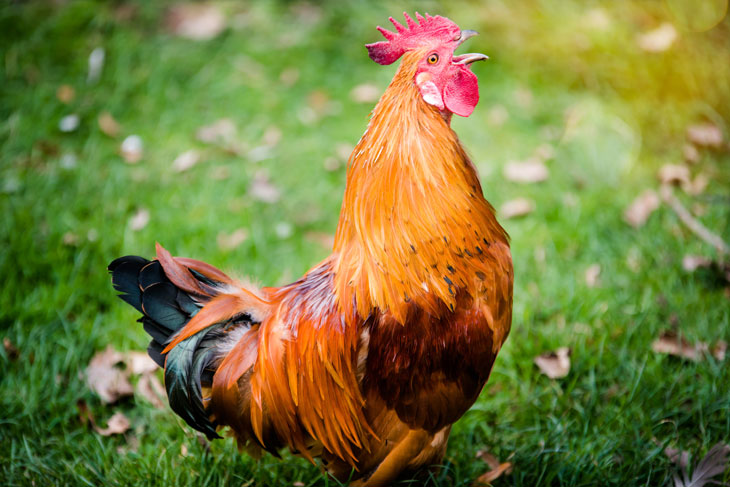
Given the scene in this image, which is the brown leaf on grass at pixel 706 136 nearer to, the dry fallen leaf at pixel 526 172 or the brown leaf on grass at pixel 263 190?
the dry fallen leaf at pixel 526 172

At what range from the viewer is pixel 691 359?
2.87 meters

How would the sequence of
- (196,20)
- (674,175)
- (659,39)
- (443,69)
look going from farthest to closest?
1. (196,20)
2. (659,39)
3. (674,175)
4. (443,69)

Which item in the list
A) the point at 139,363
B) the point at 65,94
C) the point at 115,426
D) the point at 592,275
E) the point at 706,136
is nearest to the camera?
the point at 115,426

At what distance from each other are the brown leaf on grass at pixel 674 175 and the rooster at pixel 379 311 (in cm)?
273

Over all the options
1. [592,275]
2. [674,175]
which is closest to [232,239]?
[592,275]

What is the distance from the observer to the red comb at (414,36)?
1912mm

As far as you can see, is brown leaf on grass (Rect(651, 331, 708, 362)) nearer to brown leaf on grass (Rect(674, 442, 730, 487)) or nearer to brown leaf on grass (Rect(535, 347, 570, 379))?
brown leaf on grass (Rect(535, 347, 570, 379))

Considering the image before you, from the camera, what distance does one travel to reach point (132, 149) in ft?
14.8

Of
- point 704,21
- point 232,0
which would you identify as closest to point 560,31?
point 704,21

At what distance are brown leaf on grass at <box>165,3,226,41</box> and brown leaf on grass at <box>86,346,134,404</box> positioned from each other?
367 cm

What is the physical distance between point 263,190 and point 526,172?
6.71ft

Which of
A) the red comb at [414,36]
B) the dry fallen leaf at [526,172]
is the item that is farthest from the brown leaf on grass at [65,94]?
the red comb at [414,36]

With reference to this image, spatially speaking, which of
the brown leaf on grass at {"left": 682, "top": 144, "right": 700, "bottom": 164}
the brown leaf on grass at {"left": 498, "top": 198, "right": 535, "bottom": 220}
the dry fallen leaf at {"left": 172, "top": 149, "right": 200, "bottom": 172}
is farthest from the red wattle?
the brown leaf on grass at {"left": 682, "top": 144, "right": 700, "bottom": 164}

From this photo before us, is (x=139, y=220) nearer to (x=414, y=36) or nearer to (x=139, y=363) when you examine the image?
(x=139, y=363)
